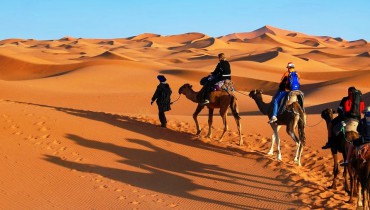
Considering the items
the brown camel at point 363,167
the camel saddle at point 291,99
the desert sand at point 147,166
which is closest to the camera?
the brown camel at point 363,167

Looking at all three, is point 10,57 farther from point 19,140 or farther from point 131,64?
point 19,140

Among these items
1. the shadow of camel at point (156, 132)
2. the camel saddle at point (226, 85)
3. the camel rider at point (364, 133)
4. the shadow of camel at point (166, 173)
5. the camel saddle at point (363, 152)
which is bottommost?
the shadow of camel at point (166, 173)

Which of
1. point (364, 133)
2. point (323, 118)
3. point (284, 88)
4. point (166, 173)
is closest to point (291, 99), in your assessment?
point (284, 88)

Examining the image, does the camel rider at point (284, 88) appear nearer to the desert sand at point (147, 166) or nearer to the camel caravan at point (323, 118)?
the camel caravan at point (323, 118)

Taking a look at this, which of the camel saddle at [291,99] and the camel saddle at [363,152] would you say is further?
the camel saddle at [291,99]

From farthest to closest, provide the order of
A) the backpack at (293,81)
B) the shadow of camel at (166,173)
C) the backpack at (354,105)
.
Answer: the backpack at (293,81) < the shadow of camel at (166,173) < the backpack at (354,105)

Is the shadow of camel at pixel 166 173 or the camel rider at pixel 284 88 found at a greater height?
the camel rider at pixel 284 88

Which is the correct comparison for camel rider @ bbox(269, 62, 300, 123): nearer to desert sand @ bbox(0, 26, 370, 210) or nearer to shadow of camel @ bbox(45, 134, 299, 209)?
desert sand @ bbox(0, 26, 370, 210)

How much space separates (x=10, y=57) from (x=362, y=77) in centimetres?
3746

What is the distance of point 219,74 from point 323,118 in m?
3.57

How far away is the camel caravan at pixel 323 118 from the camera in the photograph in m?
8.96

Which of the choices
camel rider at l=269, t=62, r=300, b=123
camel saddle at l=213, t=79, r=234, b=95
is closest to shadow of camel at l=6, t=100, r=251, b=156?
camel rider at l=269, t=62, r=300, b=123

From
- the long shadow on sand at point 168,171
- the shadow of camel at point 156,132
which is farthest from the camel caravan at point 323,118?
the long shadow on sand at point 168,171

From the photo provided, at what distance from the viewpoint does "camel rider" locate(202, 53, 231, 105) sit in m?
14.0
